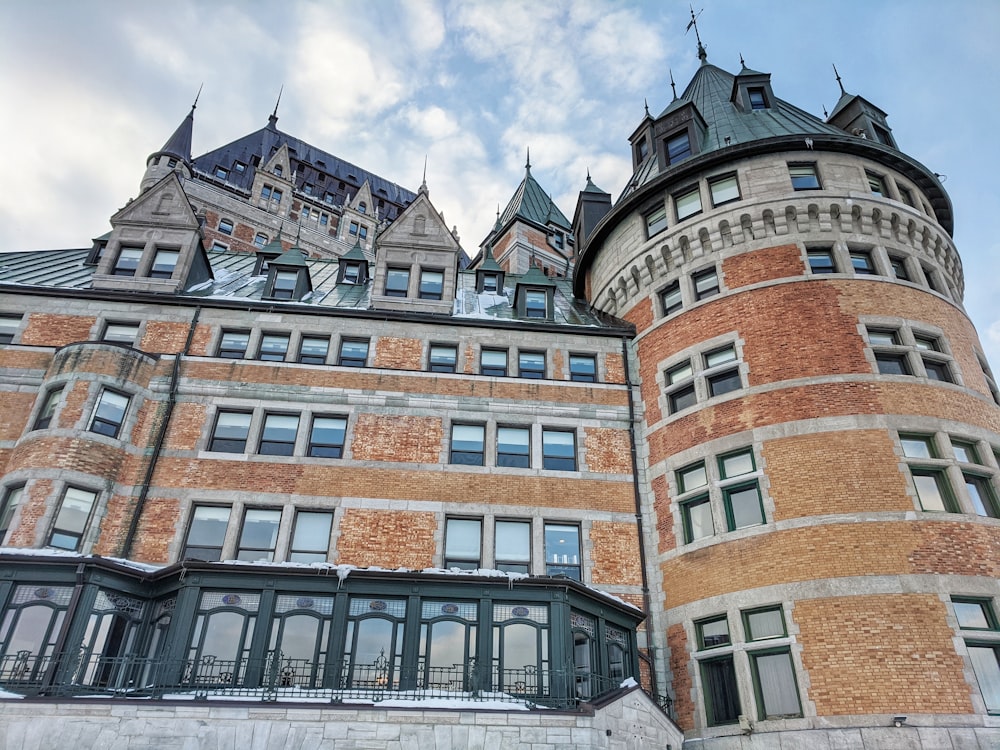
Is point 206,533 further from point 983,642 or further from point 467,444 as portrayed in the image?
point 983,642

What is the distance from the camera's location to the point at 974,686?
15367 mm

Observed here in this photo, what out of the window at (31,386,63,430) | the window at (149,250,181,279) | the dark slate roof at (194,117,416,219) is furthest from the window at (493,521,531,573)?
the dark slate roof at (194,117,416,219)

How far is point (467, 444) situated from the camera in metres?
22.3

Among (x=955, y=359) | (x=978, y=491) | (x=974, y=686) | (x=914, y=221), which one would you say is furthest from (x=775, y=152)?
(x=974, y=686)

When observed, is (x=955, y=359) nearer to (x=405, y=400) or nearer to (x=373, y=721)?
(x=405, y=400)

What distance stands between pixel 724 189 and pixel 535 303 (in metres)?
8.03

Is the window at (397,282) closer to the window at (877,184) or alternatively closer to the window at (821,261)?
the window at (821,261)

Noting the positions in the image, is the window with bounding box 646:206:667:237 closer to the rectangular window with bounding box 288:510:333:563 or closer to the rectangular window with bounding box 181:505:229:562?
the rectangular window with bounding box 288:510:333:563

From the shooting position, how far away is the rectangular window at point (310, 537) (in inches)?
781

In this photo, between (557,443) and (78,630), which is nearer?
(78,630)

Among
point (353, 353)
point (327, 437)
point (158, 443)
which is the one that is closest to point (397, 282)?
point (353, 353)

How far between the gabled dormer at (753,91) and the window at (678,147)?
3478 mm

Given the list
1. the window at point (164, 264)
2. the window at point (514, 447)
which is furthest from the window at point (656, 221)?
the window at point (164, 264)

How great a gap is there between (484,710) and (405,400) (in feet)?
35.4
